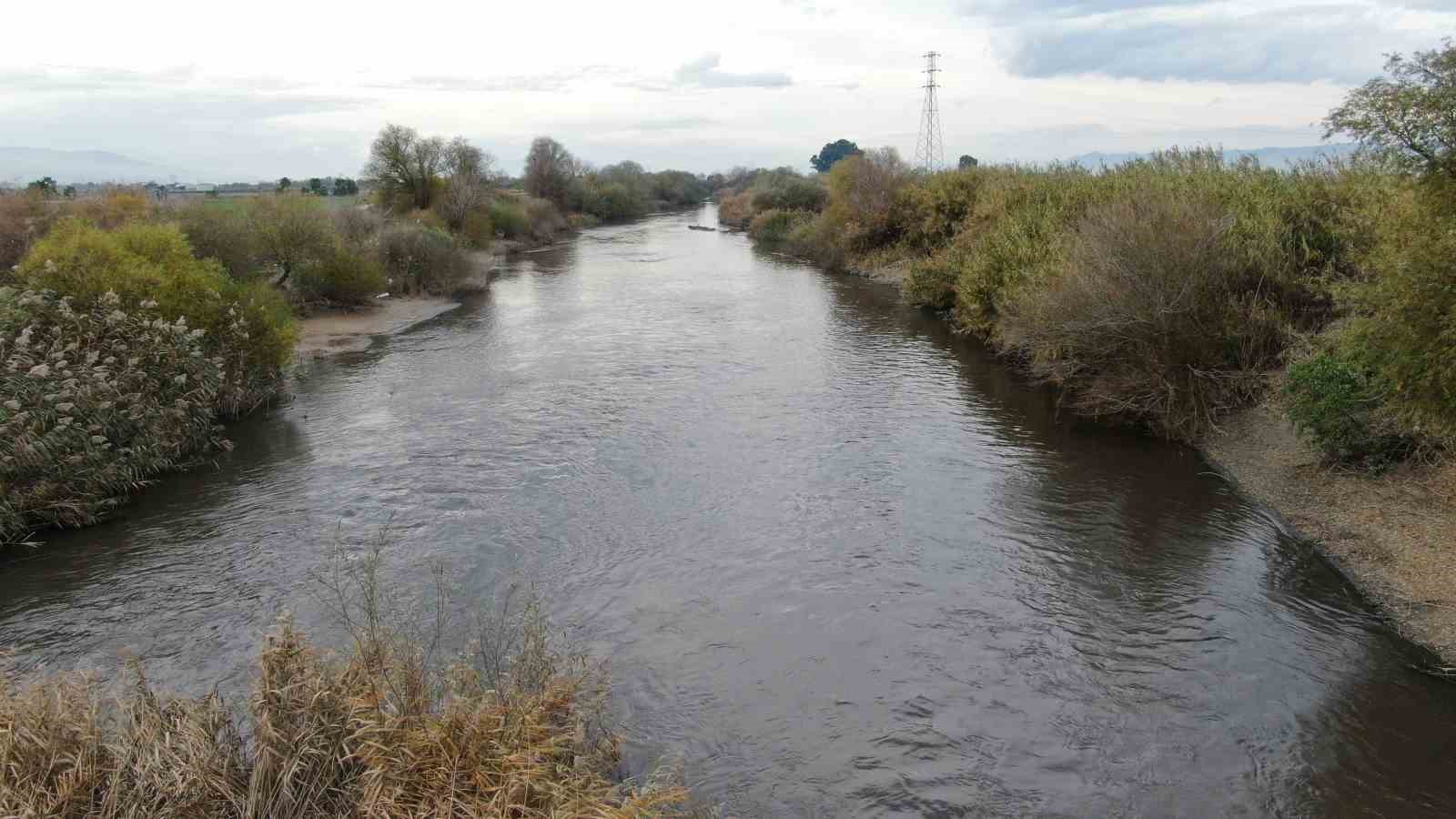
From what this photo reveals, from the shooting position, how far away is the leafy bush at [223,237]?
1161 inches

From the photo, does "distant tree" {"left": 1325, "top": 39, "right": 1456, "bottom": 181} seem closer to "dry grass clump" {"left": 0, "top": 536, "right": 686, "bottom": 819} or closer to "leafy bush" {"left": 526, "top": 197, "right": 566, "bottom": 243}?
"dry grass clump" {"left": 0, "top": 536, "right": 686, "bottom": 819}

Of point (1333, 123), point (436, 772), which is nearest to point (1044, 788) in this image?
point (436, 772)

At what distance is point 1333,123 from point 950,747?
9.37 metres

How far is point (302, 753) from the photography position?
23.0 ft

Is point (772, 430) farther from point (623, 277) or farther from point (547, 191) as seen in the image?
point (547, 191)

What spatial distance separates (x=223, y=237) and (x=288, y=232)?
351 centimetres

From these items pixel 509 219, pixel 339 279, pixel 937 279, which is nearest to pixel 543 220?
pixel 509 219

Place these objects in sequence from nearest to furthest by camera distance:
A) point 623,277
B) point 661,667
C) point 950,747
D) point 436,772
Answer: point 436,772, point 950,747, point 661,667, point 623,277

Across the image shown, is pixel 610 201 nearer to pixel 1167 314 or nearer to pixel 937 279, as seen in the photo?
pixel 937 279

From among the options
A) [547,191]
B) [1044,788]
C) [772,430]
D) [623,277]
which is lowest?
[1044,788]

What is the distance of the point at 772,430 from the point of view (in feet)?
67.7

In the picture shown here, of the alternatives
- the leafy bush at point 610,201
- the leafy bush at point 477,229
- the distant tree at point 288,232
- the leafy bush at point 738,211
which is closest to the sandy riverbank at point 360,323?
the distant tree at point 288,232

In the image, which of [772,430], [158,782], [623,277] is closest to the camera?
[158,782]

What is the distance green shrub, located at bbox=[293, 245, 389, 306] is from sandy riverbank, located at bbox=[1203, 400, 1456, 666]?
30.8 m
